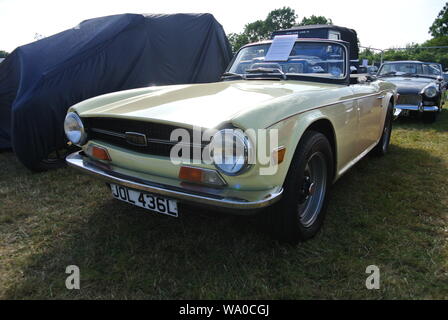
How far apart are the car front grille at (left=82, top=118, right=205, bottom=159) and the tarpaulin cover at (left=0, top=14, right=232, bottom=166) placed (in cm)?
183

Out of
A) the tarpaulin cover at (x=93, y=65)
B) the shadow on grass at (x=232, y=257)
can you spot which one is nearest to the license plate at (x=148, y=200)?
the shadow on grass at (x=232, y=257)

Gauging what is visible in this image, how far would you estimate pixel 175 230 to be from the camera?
2.31 metres

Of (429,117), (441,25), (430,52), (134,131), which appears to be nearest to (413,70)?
(429,117)

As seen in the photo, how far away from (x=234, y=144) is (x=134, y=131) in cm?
76

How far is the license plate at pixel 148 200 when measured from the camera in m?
1.83

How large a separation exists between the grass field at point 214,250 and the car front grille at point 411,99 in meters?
4.20

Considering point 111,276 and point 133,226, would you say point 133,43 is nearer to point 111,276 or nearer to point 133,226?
point 133,226

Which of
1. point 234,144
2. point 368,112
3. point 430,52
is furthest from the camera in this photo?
point 430,52

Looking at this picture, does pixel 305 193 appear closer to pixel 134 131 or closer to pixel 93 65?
pixel 134 131

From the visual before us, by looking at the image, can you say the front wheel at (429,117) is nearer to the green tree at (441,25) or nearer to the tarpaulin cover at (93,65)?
the tarpaulin cover at (93,65)

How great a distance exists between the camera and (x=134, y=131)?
1.99m
